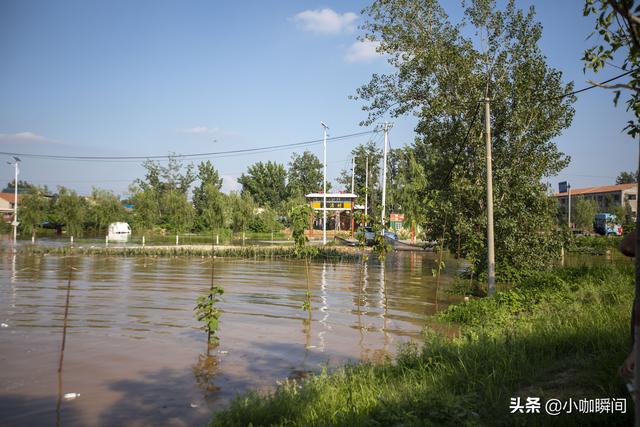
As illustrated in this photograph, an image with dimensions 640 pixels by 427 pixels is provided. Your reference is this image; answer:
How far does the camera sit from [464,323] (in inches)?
474

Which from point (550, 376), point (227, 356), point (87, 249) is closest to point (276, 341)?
point (227, 356)

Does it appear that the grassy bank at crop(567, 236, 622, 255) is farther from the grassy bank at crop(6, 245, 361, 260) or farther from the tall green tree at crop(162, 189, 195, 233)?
the tall green tree at crop(162, 189, 195, 233)

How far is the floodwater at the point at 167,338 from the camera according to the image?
24.9 ft

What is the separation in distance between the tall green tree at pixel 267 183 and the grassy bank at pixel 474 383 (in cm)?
7085

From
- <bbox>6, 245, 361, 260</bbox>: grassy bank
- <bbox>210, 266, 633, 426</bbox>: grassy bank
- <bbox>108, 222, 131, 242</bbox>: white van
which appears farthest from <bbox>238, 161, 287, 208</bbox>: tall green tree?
<bbox>210, 266, 633, 426</bbox>: grassy bank

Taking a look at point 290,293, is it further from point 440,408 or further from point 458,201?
point 440,408

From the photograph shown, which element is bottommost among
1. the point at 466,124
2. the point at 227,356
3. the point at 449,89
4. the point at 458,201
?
the point at 227,356

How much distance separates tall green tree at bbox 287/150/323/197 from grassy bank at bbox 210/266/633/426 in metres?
72.3

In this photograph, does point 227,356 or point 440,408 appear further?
point 227,356

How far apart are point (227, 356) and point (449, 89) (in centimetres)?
1407

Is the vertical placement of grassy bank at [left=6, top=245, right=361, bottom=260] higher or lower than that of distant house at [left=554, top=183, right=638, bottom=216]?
lower

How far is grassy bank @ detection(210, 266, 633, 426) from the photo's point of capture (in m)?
4.70

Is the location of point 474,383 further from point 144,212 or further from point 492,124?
point 144,212

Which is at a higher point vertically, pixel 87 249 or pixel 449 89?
pixel 449 89
